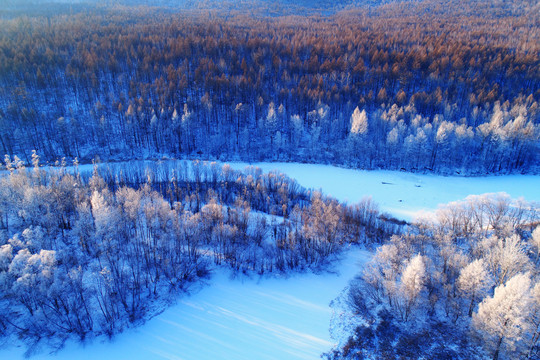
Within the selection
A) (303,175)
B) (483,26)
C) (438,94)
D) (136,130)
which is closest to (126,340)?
(303,175)

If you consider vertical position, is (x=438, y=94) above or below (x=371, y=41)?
below

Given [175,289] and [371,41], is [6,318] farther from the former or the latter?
[371,41]

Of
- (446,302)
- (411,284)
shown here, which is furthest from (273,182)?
(446,302)

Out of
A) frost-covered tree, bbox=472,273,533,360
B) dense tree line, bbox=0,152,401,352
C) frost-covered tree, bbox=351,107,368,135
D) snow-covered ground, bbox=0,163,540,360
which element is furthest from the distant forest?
frost-covered tree, bbox=472,273,533,360

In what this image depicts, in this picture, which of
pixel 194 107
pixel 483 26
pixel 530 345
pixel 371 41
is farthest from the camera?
pixel 483 26

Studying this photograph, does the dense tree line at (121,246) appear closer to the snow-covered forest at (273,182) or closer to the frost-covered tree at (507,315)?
the snow-covered forest at (273,182)

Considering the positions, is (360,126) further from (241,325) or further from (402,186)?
(241,325)

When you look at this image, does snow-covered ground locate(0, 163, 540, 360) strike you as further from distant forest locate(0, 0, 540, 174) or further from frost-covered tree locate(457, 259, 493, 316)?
distant forest locate(0, 0, 540, 174)
